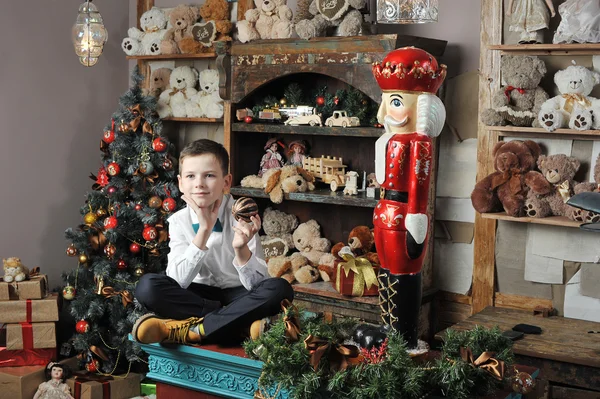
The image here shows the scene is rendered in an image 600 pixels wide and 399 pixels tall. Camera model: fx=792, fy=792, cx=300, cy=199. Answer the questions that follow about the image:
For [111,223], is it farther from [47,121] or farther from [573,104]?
[573,104]

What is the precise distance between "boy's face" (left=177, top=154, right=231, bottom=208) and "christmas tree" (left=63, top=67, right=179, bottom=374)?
5.42ft

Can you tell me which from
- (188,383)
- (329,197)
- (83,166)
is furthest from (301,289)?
(83,166)

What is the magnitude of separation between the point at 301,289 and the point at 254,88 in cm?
110

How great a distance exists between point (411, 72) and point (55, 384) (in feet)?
8.45

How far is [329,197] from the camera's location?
13.0 feet

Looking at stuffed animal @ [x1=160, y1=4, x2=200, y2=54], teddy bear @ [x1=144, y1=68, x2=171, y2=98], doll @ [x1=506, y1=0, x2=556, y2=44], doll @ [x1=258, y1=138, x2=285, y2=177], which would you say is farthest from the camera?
teddy bear @ [x1=144, y1=68, x2=171, y2=98]

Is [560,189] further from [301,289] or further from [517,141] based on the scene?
[301,289]

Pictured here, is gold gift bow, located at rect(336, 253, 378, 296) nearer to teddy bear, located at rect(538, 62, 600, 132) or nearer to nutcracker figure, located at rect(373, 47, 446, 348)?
teddy bear, located at rect(538, 62, 600, 132)

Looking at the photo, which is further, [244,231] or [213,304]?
[213,304]

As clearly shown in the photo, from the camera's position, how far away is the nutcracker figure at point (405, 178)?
8.22 feet

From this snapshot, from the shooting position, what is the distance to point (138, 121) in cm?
439

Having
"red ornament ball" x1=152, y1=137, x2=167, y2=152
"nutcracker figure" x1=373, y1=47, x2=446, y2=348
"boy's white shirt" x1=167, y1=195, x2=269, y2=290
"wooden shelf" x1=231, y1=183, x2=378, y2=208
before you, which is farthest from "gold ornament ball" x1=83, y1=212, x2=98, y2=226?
"nutcracker figure" x1=373, y1=47, x2=446, y2=348

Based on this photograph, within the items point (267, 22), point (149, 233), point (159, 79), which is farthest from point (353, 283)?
point (159, 79)

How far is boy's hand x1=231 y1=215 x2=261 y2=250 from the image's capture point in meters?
2.55
